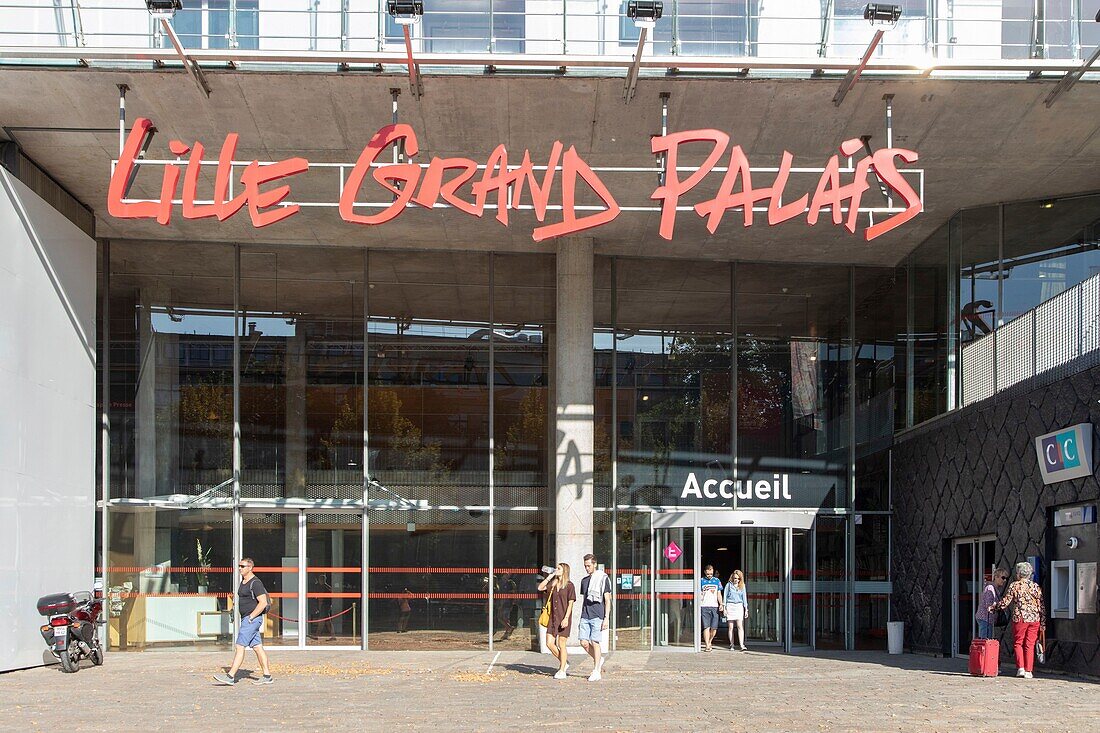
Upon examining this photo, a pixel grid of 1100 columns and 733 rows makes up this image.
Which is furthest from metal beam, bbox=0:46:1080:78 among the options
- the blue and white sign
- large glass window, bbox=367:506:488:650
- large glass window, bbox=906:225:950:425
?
large glass window, bbox=367:506:488:650

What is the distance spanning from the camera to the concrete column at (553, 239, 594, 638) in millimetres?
19344

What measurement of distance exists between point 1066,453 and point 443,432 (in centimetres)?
956

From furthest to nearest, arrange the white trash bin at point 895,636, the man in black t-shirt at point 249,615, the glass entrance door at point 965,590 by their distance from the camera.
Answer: the white trash bin at point 895,636
the glass entrance door at point 965,590
the man in black t-shirt at point 249,615

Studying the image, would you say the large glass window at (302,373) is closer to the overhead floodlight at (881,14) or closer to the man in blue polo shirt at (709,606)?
the man in blue polo shirt at (709,606)

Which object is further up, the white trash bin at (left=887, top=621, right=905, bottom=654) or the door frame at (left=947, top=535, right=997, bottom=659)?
the door frame at (left=947, top=535, right=997, bottom=659)


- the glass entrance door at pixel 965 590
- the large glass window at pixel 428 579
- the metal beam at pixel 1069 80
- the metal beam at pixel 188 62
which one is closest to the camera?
the metal beam at pixel 188 62

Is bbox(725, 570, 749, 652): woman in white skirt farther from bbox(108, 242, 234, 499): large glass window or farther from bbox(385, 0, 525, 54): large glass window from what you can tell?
bbox(385, 0, 525, 54): large glass window

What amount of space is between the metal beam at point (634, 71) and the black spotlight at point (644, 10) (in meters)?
0.12

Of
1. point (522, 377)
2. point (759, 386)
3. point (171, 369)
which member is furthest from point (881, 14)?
point (171, 369)

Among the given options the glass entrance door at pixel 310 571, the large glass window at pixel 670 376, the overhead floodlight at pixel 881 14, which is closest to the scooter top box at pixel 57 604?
the glass entrance door at pixel 310 571

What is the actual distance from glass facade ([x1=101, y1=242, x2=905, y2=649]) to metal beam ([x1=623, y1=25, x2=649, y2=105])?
6214 mm

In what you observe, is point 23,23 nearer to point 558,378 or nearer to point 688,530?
point 558,378

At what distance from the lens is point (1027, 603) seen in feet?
48.9

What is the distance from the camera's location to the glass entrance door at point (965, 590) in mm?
18297
